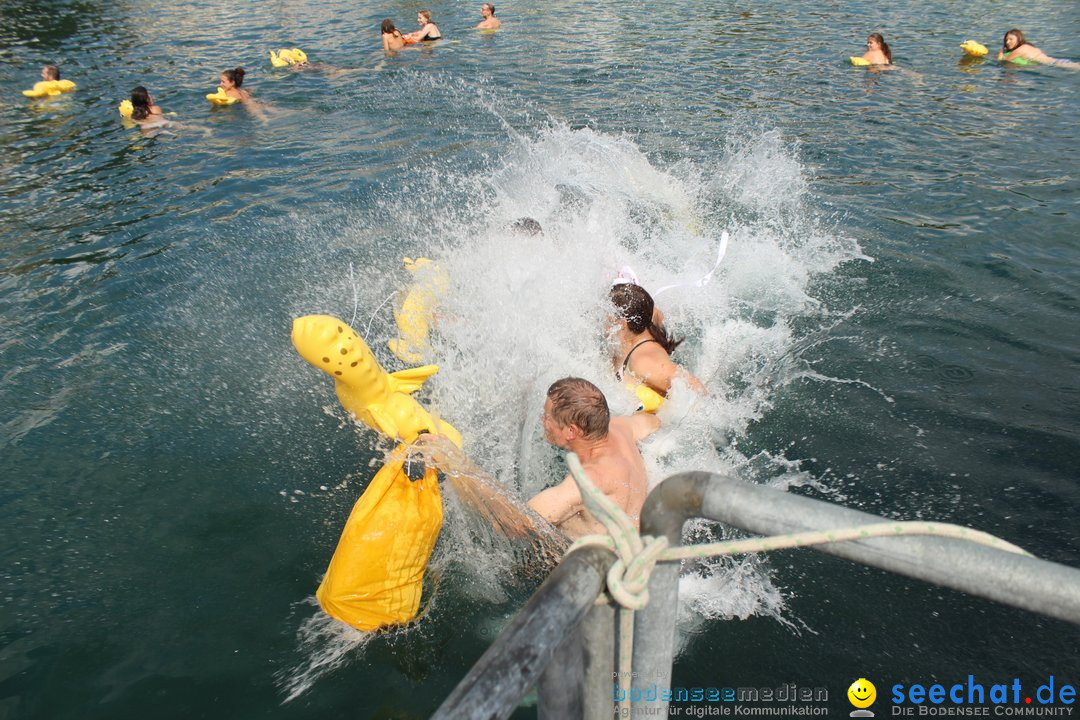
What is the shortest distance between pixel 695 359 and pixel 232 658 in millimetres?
4267

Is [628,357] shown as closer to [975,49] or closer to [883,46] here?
[883,46]

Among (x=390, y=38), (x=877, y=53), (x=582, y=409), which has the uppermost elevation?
(x=877, y=53)

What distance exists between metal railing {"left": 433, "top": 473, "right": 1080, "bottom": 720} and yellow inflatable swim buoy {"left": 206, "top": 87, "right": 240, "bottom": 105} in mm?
14086

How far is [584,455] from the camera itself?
366cm

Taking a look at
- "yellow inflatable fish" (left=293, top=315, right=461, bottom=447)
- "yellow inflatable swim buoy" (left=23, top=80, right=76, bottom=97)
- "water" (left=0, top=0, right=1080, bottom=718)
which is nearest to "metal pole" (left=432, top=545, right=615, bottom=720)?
"yellow inflatable fish" (left=293, top=315, right=461, bottom=447)

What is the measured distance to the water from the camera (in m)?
3.54

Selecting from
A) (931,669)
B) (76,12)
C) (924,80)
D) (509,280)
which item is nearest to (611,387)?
(509,280)

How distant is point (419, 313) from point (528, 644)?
4.85 metres

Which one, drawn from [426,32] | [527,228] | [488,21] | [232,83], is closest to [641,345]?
[527,228]

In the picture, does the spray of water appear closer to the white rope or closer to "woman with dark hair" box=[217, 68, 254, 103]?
the white rope

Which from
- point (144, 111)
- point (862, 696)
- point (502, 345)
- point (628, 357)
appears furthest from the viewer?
point (144, 111)

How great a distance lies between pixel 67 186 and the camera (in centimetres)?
958

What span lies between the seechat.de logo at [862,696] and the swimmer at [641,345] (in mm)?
2298

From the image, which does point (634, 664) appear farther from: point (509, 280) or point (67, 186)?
point (67, 186)
